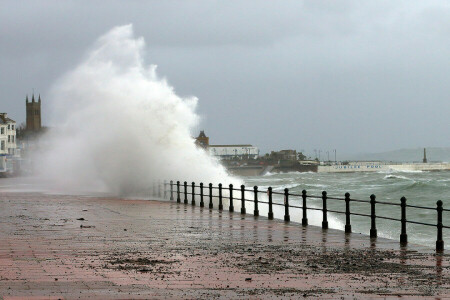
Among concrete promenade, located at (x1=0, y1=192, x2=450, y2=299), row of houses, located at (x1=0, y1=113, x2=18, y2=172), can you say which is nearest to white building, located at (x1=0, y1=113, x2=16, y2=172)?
row of houses, located at (x1=0, y1=113, x2=18, y2=172)

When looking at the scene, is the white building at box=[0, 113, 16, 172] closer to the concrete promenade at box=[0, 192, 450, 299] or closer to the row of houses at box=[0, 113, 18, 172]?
the row of houses at box=[0, 113, 18, 172]

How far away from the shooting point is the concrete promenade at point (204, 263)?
9211 mm

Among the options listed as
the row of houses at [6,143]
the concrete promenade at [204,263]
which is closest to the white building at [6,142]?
the row of houses at [6,143]

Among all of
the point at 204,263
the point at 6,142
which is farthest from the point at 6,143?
the point at 204,263

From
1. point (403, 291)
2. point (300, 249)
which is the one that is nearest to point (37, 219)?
point (300, 249)

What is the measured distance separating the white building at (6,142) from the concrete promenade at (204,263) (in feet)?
356

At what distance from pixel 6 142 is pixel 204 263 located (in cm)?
12544

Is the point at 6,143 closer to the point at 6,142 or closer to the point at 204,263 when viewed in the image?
the point at 6,142

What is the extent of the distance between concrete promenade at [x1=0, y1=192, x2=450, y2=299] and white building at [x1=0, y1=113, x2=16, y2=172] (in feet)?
356

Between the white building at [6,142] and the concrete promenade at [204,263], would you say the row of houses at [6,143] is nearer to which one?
the white building at [6,142]

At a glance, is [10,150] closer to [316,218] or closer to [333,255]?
[316,218]

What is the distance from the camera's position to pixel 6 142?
13188 cm

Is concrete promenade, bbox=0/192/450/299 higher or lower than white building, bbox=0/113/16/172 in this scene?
lower

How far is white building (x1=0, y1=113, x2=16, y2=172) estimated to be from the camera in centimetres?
12588
